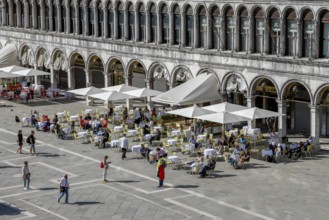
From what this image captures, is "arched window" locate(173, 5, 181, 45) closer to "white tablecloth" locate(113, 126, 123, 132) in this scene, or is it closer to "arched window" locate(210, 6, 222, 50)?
"arched window" locate(210, 6, 222, 50)

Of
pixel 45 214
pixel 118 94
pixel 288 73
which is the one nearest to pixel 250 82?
pixel 288 73

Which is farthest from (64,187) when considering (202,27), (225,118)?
(202,27)

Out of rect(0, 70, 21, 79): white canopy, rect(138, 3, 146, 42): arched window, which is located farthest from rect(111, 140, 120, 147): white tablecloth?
rect(0, 70, 21, 79): white canopy

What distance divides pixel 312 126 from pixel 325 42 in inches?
227

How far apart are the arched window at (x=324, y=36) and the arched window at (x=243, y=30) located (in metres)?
6.62

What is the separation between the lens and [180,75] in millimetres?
65438

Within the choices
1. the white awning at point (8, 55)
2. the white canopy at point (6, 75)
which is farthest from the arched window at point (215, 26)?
the white awning at point (8, 55)

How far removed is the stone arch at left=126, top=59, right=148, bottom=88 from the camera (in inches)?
2773

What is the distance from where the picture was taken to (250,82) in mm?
58656

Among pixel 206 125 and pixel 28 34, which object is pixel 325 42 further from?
pixel 28 34

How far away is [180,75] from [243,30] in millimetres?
8431

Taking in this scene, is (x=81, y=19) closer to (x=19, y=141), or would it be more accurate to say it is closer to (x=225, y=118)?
(x=19, y=141)

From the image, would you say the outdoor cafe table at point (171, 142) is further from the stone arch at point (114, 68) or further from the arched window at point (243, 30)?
→ the stone arch at point (114, 68)

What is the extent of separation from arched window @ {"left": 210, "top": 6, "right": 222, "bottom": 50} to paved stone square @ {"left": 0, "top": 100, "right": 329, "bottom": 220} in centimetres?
1324
